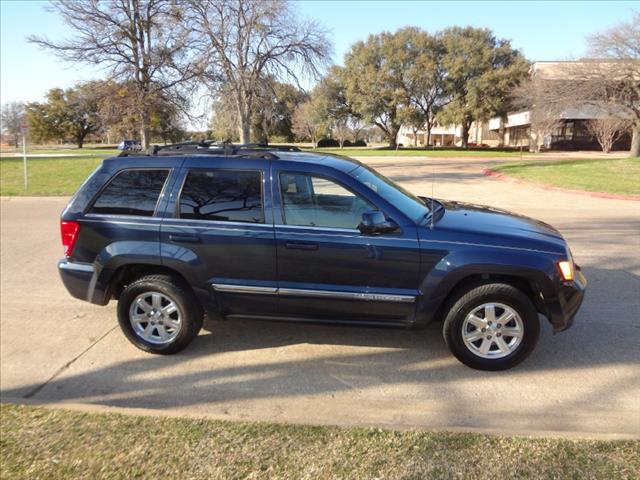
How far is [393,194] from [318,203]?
740 mm

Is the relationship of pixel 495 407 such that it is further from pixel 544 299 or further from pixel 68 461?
pixel 68 461

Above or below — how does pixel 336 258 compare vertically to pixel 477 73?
below

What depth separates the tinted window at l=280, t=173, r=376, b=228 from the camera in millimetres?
3828

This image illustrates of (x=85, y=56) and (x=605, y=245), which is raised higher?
(x=85, y=56)

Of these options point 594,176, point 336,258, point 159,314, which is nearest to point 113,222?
point 159,314

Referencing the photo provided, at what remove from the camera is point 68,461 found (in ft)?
8.32

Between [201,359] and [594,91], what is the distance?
1173 inches

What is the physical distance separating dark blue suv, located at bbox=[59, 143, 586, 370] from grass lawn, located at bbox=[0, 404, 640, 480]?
46.8 inches

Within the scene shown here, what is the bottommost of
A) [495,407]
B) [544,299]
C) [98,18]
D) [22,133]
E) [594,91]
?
[495,407]

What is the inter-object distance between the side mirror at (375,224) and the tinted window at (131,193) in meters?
1.79

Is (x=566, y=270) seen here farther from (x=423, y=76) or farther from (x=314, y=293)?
(x=423, y=76)

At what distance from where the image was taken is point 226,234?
12.7 feet

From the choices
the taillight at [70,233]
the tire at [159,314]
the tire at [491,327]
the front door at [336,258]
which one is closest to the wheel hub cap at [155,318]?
the tire at [159,314]

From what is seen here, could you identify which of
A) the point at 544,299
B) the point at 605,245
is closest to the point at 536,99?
the point at 605,245
